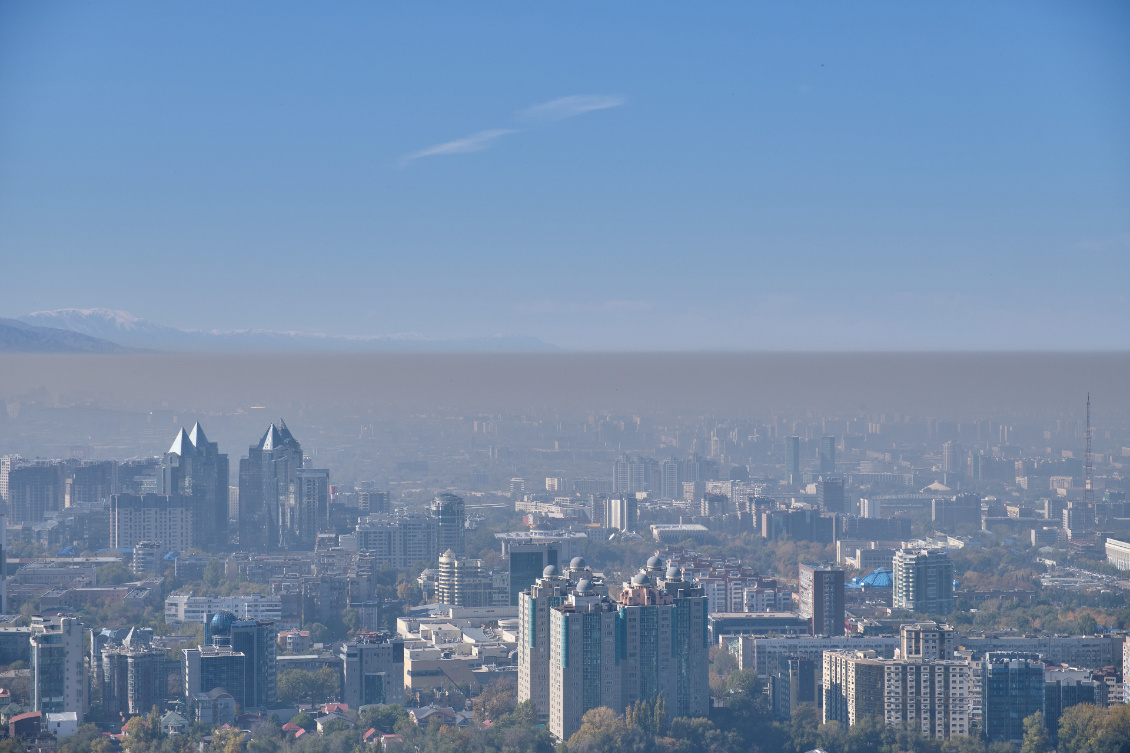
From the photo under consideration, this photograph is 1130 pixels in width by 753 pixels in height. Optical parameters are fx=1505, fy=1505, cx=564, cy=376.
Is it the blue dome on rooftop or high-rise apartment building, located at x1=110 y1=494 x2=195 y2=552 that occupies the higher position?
high-rise apartment building, located at x1=110 y1=494 x2=195 y2=552

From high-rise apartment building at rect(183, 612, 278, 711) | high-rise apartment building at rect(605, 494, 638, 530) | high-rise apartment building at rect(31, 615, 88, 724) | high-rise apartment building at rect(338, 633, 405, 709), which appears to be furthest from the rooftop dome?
high-rise apartment building at rect(605, 494, 638, 530)

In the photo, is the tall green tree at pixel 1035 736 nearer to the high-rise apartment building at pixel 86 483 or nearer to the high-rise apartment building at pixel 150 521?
the high-rise apartment building at pixel 150 521

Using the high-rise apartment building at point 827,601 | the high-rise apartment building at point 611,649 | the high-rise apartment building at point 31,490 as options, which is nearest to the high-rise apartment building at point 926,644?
the high-rise apartment building at point 611,649

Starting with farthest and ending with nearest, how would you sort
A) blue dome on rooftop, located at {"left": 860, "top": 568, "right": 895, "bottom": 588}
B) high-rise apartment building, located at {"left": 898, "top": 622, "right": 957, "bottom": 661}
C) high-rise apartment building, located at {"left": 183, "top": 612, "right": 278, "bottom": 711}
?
blue dome on rooftop, located at {"left": 860, "top": 568, "right": 895, "bottom": 588} < high-rise apartment building, located at {"left": 183, "top": 612, "right": 278, "bottom": 711} < high-rise apartment building, located at {"left": 898, "top": 622, "right": 957, "bottom": 661}

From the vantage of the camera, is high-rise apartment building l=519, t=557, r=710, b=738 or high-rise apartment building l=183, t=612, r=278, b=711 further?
high-rise apartment building l=183, t=612, r=278, b=711

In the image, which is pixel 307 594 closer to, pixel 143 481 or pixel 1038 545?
pixel 143 481

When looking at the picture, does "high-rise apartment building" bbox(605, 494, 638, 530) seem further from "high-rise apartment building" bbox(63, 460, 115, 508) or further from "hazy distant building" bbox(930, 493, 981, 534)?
"high-rise apartment building" bbox(63, 460, 115, 508)
